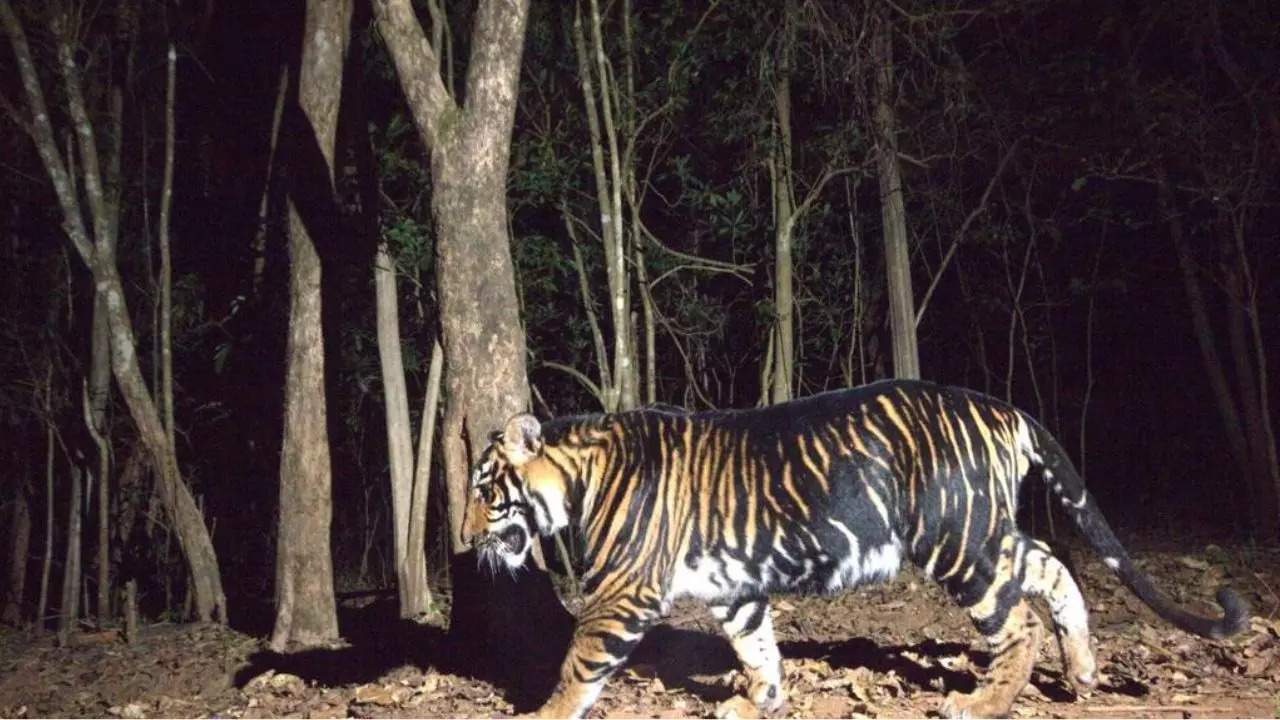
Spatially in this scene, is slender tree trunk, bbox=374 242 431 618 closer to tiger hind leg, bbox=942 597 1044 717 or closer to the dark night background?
the dark night background

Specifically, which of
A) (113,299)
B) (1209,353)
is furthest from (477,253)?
(1209,353)

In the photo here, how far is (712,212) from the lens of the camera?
11.4 m

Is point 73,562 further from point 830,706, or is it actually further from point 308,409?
point 830,706

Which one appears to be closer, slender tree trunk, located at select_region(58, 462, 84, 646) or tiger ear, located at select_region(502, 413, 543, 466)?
tiger ear, located at select_region(502, 413, 543, 466)

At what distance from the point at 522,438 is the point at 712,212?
567 centimetres

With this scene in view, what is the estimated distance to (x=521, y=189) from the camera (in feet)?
34.1

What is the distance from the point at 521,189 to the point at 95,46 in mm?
5349

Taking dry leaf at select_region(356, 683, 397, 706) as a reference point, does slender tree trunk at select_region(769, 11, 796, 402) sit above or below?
above

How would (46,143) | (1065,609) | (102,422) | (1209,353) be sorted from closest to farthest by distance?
(1065,609)
(46,143)
(102,422)
(1209,353)

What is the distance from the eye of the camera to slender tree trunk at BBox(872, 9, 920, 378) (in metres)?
9.30

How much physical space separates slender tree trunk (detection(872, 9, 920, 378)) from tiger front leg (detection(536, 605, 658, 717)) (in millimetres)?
4071

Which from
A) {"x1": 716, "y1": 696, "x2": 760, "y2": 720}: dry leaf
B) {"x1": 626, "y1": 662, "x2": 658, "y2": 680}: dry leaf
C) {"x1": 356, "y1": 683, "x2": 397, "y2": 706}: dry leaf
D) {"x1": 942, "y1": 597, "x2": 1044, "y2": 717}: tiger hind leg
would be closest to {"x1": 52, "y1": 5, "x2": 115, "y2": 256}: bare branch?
{"x1": 356, "y1": 683, "x2": 397, "y2": 706}: dry leaf

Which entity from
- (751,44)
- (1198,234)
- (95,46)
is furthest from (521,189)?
(1198,234)

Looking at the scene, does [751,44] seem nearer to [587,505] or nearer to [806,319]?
[806,319]
